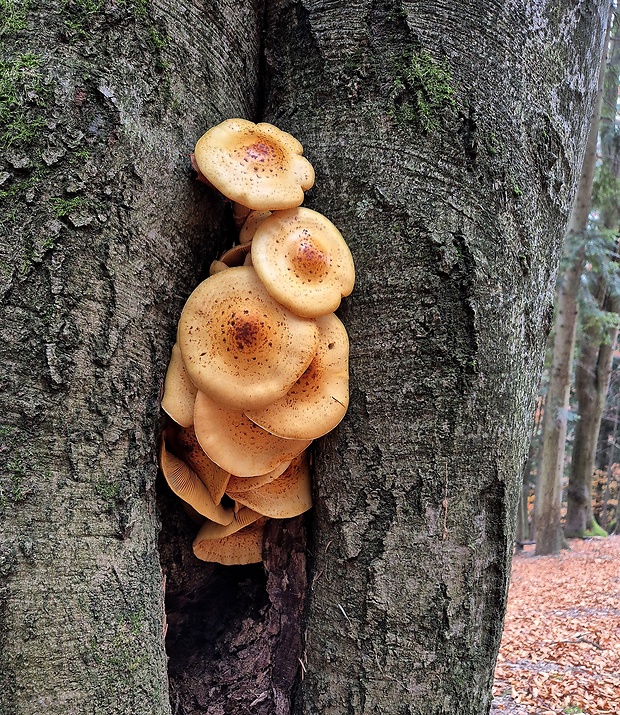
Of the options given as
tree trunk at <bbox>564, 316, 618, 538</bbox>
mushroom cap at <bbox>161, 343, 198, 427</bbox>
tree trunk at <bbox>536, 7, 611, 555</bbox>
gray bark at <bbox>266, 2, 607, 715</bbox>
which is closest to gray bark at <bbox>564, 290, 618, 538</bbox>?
tree trunk at <bbox>564, 316, 618, 538</bbox>

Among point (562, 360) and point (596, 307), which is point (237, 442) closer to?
point (562, 360)

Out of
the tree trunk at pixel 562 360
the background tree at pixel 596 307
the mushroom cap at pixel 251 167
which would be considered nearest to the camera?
the mushroom cap at pixel 251 167

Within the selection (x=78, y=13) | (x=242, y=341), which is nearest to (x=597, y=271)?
(x=242, y=341)

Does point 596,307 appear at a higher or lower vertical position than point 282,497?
lower

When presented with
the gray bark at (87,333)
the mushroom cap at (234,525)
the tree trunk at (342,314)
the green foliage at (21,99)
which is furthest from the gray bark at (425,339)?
the green foliage at (21,99)

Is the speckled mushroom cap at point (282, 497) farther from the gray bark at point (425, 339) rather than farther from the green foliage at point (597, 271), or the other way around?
the green foliage at point (597, 271)

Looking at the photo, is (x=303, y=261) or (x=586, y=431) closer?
(x=303, y=261)

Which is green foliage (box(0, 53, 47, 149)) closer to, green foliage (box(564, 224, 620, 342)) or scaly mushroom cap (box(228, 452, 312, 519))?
scaly mushroom cap (box(228, 452, 312, 519))
